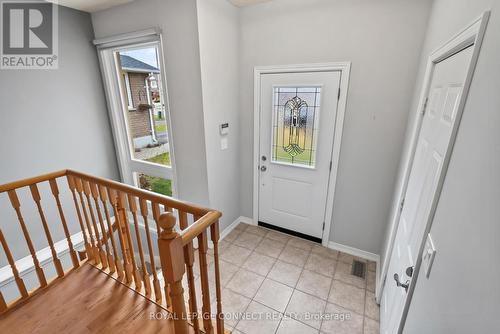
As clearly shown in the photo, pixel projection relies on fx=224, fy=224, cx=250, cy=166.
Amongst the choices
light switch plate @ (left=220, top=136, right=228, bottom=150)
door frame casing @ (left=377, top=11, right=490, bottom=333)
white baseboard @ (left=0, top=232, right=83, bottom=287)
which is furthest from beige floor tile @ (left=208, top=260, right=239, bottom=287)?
white baseboard @ (left=0, top=232, right=83, bottom=287)

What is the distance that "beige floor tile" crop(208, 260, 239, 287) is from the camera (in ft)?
7.55

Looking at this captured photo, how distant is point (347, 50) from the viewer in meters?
2.13

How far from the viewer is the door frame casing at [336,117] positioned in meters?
2.21

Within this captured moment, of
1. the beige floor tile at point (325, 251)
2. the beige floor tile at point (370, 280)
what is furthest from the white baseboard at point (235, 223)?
the beige floor tile at point (370, 280)

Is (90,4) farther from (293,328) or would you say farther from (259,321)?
(293,328)

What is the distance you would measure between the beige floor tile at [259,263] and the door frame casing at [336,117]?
0.75m

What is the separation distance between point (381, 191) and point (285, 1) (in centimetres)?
217

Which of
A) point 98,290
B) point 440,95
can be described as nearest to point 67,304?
point 98,290

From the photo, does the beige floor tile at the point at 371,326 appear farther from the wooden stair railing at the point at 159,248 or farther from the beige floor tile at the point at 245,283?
the wooden stair railing at the point at 159,248

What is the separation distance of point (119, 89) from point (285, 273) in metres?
3.09

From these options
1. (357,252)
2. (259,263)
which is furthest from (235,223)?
(357,252)

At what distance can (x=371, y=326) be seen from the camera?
6.03ft

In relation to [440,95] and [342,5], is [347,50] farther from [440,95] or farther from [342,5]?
[440,95]

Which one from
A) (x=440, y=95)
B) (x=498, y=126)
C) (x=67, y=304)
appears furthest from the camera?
(x=67, y=304)
